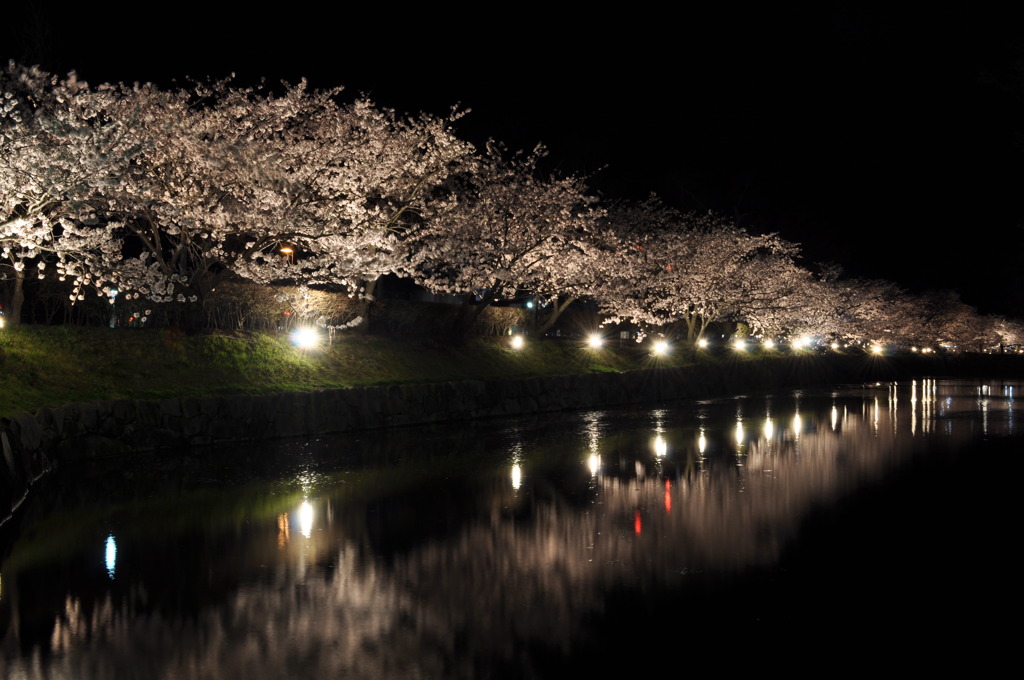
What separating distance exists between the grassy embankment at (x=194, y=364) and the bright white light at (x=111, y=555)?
16.4ft

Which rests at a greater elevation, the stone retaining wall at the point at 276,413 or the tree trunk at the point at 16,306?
the tree trunk at the point at 16,306

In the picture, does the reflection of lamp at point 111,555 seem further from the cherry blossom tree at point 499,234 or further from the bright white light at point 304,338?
the cherry blossom tree at point 499,234

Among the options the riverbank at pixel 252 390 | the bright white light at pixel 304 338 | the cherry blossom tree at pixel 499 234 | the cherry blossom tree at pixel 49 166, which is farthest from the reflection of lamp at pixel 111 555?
the cherry blossom tree at pixel 499 234

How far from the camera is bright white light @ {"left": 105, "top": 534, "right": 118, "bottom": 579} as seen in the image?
8.04m

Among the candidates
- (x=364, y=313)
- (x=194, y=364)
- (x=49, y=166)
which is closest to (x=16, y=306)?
(x=194, y=364)

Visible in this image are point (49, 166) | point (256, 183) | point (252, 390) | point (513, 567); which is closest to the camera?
point (513, 567)

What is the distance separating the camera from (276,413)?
19.9 m

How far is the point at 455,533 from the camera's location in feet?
31.3

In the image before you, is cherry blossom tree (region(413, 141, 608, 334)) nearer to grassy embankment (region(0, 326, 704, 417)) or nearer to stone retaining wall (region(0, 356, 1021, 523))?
grassy embankment (region(0, 326, 704, 417))

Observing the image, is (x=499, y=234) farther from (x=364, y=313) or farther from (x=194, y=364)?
(x=194, y=364)

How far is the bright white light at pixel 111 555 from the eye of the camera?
8.04 meters

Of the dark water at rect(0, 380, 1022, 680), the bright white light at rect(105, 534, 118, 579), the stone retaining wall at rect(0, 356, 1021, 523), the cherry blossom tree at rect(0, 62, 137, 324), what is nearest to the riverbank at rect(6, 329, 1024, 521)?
the stone retaining wall at rect(0, 356, 1021, 523)

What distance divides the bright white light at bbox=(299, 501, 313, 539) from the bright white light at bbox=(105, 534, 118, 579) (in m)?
1.82

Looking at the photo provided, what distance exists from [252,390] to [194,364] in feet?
6.47
